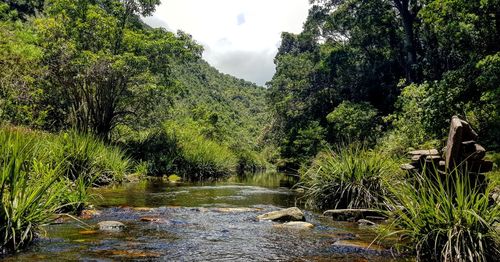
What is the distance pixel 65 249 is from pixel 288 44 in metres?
63.9

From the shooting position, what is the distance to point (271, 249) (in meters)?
7.41

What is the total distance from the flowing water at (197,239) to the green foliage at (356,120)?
20.3 meters

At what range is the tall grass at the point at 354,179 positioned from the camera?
11.6 metres

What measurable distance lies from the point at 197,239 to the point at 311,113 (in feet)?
118

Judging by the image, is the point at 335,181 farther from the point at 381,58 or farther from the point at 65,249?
the point at 381,58

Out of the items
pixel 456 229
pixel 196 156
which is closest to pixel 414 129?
pixel 196 156

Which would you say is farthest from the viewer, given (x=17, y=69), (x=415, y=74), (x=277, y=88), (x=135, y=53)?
(x=277, y=88)

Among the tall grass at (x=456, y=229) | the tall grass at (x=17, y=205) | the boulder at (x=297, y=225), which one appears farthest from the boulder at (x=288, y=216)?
the tall grass at (x=17, y=205)

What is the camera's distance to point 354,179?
1181 centimetres

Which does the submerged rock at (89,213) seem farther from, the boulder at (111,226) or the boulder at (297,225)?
the boulder at (297,225)

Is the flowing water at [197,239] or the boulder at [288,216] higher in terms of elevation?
the boulder at [288,216]

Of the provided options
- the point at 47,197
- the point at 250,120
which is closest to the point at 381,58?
the point at 47,197

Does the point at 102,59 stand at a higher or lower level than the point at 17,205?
higher

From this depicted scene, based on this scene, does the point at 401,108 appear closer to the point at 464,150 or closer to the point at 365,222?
the point at 365,222
